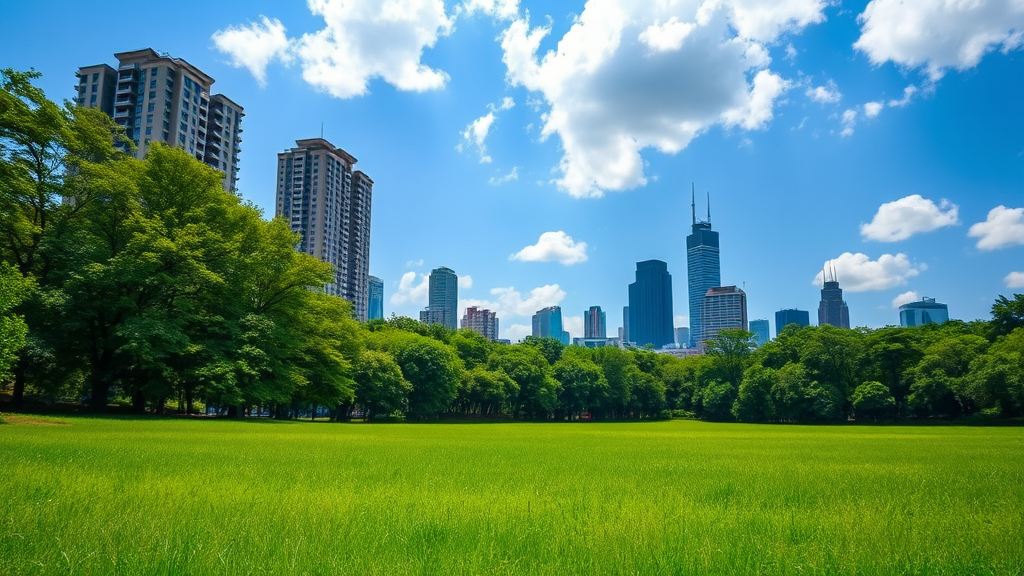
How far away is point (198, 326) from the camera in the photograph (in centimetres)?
4162

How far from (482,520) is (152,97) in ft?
375

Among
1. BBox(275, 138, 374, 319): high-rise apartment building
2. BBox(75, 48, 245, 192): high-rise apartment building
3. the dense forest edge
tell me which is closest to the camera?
the dense forest edge

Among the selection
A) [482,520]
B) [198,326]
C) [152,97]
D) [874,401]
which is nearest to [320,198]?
[152,97]

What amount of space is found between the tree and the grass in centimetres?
6765

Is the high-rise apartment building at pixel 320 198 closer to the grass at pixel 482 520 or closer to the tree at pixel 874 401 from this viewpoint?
the tree at pixel 874 401

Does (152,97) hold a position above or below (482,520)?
above

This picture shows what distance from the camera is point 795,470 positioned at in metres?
13.5

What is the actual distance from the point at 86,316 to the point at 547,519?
133ft

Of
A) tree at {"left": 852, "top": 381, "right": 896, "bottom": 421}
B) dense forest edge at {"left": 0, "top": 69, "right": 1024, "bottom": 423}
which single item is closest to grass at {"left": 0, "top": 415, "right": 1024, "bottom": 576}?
dense forest edge at {"left": 0, "top": 69, "right": 1024, "bottom": 423}

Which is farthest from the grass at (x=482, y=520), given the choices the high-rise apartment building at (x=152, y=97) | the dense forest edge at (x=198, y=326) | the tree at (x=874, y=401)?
the high-rise apartment building at (x=152, y=97)

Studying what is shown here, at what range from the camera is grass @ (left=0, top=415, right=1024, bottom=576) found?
17.0ft

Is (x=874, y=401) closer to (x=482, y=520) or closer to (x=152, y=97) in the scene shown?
(x=482, y=520)

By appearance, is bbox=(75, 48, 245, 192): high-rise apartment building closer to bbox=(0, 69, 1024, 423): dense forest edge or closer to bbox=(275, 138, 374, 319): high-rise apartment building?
bbox=(275, 138, 374, 319): high-rise apartment building

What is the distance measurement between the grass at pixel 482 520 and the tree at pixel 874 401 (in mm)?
67653
